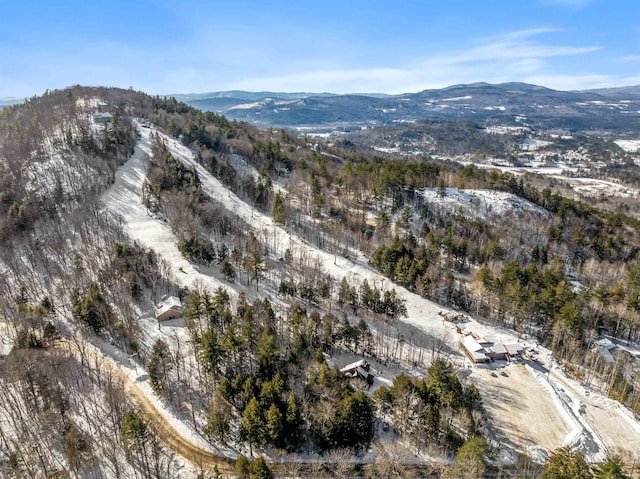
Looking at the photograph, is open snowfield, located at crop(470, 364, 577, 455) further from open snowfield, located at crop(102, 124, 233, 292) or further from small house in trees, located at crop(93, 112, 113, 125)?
small house in trees, located at crop(93, 112, 113, 125)

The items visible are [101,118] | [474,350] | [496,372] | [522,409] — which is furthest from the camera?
[101,118]

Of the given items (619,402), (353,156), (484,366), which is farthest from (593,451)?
(353,156)

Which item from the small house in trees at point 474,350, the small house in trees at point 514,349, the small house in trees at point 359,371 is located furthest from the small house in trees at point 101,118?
the small house in trees at point 514,349

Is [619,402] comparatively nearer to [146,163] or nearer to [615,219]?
[615,219]

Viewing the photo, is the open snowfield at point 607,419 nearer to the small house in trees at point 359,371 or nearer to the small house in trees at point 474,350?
the small house in trees at point 474,350

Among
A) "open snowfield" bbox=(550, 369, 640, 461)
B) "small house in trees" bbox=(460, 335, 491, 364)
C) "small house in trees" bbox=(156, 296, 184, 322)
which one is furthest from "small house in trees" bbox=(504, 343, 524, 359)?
"small house in trees" bbox=(156, 296, 184, 322)

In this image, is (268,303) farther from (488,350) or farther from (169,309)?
(488,350)

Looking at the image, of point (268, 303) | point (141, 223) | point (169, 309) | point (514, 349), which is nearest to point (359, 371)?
point (268, 303)
